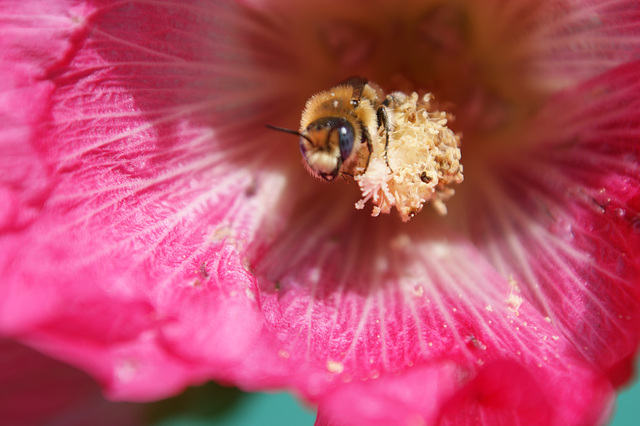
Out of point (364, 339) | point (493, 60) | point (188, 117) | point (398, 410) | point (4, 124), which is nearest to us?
point (398, 410)

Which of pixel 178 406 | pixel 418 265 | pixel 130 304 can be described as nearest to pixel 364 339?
pixel 418 265

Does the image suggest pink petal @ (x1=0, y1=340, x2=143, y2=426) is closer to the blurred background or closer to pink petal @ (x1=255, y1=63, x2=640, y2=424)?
the blurred background

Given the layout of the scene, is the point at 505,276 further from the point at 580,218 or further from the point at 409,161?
the point at 409,161

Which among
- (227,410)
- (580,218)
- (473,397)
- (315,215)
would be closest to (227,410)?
(227,410)

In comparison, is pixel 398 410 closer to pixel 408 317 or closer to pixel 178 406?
pixel 408 317

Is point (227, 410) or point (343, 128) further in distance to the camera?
point (227, 410)

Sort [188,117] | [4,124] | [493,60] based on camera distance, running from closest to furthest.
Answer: [4,124], [188,117], [493,60]

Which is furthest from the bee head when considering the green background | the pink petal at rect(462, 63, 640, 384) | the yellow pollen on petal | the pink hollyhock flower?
the green background

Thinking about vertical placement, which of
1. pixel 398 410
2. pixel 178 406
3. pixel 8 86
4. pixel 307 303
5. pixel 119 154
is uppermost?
pixel 8 86
